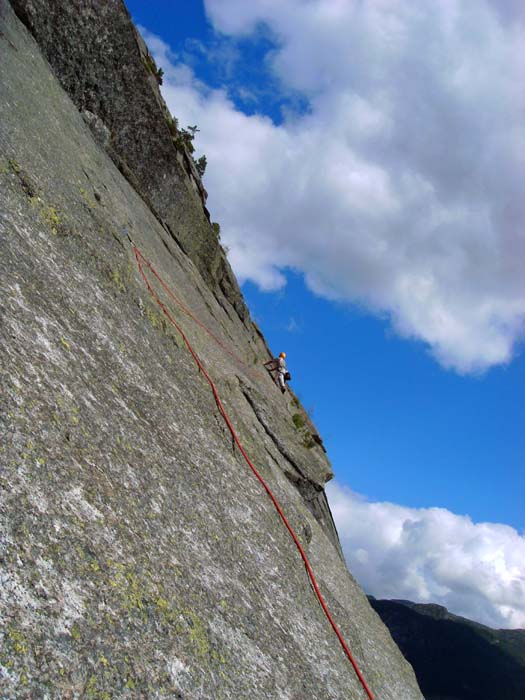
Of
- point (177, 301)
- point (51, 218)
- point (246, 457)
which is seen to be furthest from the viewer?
point (177, 301)

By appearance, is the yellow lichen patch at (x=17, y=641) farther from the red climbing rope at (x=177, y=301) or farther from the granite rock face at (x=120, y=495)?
the red climbing rope at (x=177, y=301)

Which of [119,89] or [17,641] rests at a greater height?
[119,89]

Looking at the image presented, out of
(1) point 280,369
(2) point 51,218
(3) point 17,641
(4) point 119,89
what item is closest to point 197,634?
(3) point 17,641

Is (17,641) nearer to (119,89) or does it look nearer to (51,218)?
(51,218)

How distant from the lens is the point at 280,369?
81.7 feet

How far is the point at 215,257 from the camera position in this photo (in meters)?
22.5

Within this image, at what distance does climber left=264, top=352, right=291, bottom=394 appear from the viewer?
24.6 m

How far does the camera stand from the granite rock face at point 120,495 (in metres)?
4.26

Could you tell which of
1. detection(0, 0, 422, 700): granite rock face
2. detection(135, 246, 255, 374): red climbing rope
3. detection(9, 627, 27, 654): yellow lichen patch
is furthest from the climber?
detection(9, 627, 27, 654): yellow lichen patch

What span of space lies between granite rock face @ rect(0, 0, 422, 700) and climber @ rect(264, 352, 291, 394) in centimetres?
1114

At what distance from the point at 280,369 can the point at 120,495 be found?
63.4ft

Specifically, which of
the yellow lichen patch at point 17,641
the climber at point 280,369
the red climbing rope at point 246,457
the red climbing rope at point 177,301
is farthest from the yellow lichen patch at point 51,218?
the climber at point 280,369

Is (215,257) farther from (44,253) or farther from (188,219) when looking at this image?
(44,253)

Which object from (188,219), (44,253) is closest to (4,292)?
(44,253)
